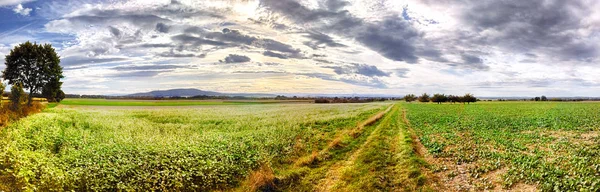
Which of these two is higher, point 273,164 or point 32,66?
point 32,66

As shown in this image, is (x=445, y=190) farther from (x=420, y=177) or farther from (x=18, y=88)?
(x=18, y=88)

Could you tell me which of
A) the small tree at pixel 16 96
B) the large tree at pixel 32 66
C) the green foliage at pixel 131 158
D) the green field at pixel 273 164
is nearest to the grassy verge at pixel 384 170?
the green field at pixel 273 164

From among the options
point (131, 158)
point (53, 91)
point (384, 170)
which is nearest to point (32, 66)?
point (53, 91)

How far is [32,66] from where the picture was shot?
56.4 meters

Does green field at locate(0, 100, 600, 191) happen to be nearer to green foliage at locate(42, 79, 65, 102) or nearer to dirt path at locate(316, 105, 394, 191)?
dirt path at locate(316, 105, 394, 191)

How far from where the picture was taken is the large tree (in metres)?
54.1

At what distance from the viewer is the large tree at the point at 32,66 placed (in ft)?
177

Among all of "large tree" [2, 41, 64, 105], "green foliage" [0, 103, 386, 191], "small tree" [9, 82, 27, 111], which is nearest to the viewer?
"green foliage" [0, 103, 386, 191]

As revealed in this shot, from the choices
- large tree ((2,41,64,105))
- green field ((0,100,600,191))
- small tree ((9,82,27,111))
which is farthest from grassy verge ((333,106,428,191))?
large tree ((2,41,64,105))

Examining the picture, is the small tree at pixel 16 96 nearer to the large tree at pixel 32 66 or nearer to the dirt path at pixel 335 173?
the large tree at pixel 32 66

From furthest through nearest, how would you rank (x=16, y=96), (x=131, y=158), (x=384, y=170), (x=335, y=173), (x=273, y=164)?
(x=16, y=96) → (x=273, y=164) → (x=384, y=170) → (x=335, y=173) → (x=131, y=158)

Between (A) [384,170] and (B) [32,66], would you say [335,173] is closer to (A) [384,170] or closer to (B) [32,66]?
(A) [384,170]

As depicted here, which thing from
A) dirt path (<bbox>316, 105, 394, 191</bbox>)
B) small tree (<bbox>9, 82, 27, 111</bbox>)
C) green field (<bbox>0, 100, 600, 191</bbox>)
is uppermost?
small tree (<bbox>9, 82, 27, 111</bbox>)

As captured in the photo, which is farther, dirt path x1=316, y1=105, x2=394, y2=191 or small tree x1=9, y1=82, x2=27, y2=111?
small tree x1=9, y1=82, x2=27, y2=111
